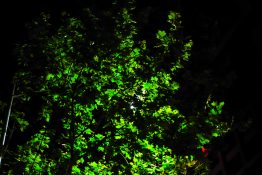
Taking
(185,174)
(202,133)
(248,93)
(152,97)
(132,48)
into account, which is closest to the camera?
(248,93)

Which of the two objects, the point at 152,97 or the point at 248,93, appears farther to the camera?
the point at 152,97

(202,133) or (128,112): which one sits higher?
(128,112)

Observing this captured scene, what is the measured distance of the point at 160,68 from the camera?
29.6 ft

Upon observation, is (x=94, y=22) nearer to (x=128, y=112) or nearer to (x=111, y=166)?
(x=128, y=112)

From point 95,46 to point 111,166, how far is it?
399 centimetres

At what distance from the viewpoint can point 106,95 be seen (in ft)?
29.7

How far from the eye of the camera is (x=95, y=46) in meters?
9.01

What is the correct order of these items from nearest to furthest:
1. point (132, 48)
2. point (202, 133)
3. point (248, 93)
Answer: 1. point (248, 93)
2. point (202, 133)
3. point (132, 48)

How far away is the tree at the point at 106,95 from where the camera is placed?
8.55 m

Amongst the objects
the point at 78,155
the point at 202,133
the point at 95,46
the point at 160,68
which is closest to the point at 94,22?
the point at 95,46

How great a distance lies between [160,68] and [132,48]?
1.40 m

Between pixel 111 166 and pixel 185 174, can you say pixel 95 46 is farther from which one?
pixel 185 174

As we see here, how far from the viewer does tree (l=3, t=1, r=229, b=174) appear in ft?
28.1

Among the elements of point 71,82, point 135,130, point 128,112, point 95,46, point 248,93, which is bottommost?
point 248,93
